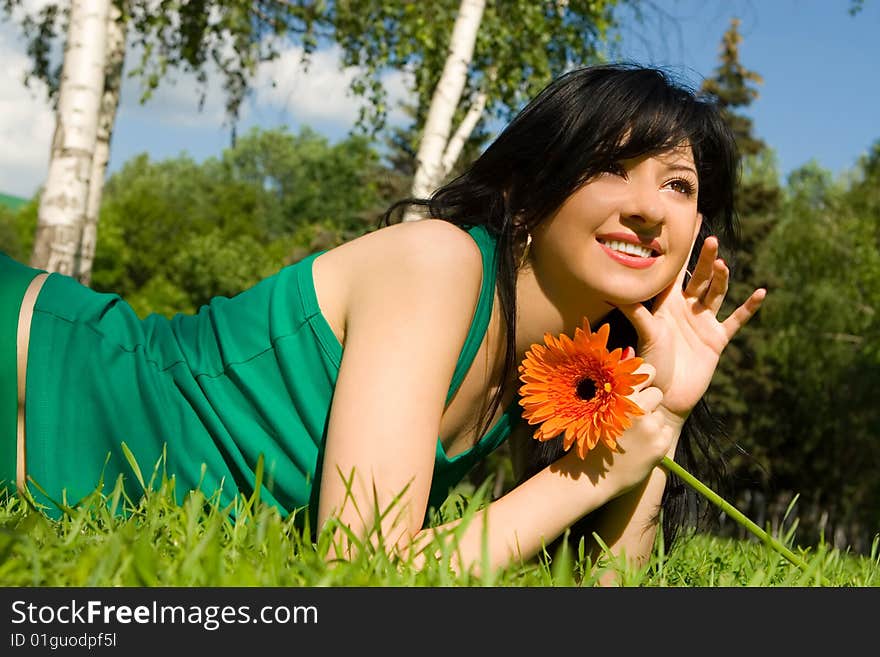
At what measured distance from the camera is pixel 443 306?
2.14 m

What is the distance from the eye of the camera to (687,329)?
267 centimetres

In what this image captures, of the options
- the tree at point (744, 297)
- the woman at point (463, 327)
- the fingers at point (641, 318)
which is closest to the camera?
the woman at point (463, 327)

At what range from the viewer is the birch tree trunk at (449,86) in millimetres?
7695

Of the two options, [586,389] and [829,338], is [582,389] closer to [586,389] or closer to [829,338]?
[586,389]

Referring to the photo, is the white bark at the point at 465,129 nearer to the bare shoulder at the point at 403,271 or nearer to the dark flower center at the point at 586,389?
the bare shoulder at the point at 403,271

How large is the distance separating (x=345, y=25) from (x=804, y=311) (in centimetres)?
1882

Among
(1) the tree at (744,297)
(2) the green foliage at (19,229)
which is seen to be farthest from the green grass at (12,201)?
(1) the tree at (744,297)

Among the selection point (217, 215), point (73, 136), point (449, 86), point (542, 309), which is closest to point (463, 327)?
point (542, 309)

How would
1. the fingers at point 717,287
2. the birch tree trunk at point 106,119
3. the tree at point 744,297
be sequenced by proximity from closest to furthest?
the fingers at point 717,287 < the birch tree trunk at point 106,119 < the tree at point 744,297

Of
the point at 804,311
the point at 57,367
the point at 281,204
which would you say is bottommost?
the point at 281,204

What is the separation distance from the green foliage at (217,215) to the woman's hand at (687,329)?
101 feet

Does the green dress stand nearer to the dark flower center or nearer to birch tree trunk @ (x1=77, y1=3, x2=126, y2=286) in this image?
the dark flower center
